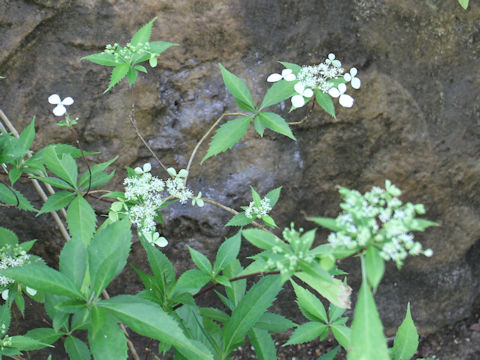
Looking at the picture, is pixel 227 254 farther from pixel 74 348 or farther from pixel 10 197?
pixel 10 197

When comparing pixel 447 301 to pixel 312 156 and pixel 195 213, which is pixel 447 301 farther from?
pixel 195 213

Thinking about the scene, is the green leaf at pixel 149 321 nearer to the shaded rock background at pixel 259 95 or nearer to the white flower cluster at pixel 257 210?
the white flower cluster at pixel 257 210

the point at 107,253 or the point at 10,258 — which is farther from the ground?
the point at 107,253

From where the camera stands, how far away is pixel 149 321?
1.54m

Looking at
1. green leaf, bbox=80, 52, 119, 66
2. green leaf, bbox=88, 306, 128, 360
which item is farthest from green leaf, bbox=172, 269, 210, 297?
green leaf, bbox=80, 52, 119, 66

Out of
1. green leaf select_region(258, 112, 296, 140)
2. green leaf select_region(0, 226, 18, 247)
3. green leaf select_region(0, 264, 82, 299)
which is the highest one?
green leaf select_region(258, 112, 296, 140)

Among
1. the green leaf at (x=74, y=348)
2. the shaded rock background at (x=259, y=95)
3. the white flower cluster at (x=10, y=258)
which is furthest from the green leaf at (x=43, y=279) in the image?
the shaded rock background at (x=259, y=95)

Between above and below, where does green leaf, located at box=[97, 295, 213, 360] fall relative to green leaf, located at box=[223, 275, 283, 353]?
above

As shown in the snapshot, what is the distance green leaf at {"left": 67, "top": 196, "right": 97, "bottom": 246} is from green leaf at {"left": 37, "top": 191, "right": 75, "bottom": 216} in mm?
46

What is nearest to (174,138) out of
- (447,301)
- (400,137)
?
(400,137)

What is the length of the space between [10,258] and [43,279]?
648 millimetres

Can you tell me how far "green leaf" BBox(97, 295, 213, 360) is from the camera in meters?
1.52

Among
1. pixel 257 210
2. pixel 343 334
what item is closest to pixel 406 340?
pixel 343 334

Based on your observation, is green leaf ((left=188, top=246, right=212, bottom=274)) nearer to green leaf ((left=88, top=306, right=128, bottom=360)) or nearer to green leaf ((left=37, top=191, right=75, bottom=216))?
green leaf ((left=88, top=306, right=128, bottom=360))
